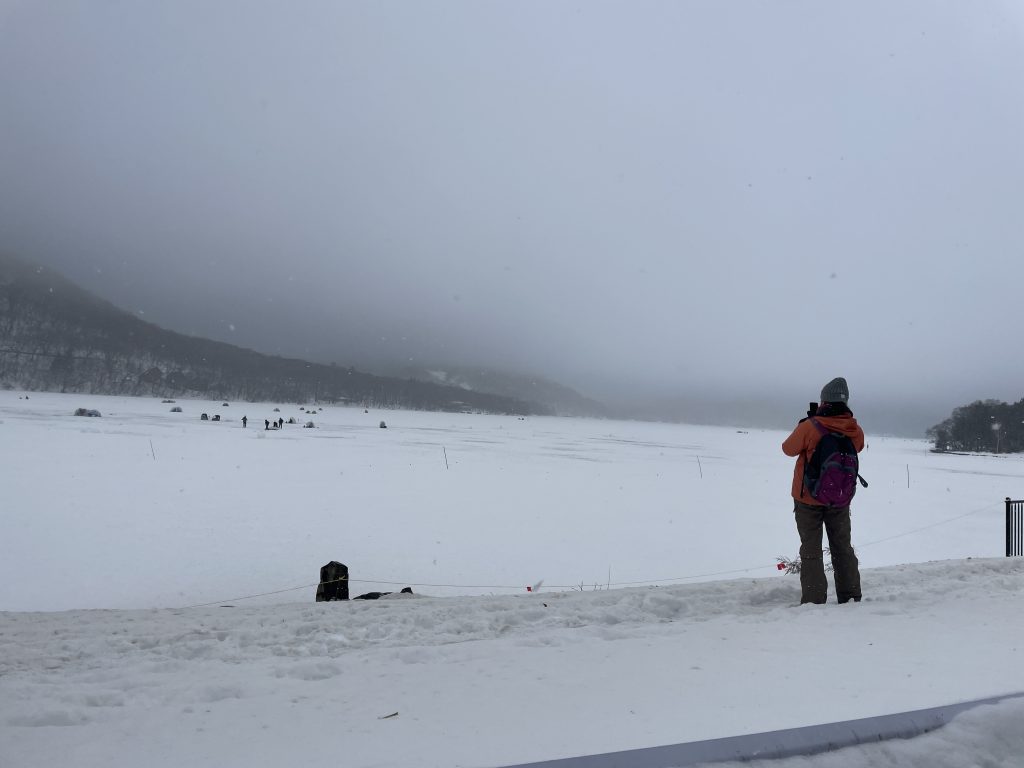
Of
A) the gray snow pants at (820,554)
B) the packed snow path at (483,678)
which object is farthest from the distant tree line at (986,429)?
the packed snow path at (483,678)

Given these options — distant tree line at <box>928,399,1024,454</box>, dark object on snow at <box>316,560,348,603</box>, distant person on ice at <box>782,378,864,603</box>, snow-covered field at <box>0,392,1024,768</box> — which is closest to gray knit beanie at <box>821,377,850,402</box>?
distant person on ice at <box>782,378,864,603</box>

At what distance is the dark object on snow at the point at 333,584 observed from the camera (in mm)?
8336

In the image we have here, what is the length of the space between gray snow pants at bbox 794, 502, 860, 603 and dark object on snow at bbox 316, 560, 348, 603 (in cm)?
576

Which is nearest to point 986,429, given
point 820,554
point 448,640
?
point 820,554

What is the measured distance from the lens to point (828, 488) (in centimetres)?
551

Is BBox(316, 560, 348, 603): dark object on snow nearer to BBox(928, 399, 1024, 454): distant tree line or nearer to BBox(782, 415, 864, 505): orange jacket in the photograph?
BBox(782, 415, 864, 505): orange jacket

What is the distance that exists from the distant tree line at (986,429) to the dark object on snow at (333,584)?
108 meters

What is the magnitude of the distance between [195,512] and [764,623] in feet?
43.6

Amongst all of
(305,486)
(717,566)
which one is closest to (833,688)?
(717,566)

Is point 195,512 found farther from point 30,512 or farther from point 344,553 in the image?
point 344,553

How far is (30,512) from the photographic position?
12914mm

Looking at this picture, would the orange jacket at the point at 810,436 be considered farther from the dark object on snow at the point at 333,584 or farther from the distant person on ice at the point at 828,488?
the dark object on snow at the point at 333,584

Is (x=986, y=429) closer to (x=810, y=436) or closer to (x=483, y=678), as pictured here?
(x=810, y=436)

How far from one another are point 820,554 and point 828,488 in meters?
0.66
